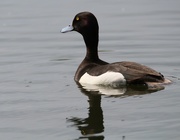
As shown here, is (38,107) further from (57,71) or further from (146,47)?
(146,47)

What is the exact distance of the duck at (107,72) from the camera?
38.3 feet

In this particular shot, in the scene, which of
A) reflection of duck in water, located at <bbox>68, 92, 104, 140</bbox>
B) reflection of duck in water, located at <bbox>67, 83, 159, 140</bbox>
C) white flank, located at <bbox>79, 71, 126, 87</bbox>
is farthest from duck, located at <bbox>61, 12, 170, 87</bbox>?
reflection of duck in water, located at <bbox>68, 92, 104, 140</bbox>

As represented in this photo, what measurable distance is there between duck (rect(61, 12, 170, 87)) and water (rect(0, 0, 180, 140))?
0.26m

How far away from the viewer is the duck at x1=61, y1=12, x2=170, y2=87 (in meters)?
11.7

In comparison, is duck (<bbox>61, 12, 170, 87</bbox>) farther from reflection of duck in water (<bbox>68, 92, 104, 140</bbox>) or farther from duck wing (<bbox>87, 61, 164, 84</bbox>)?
reflection of duck in water (<bbox>68, 92, 104, 140</bbox>)

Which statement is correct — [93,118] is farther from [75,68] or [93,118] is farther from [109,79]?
[75,68]

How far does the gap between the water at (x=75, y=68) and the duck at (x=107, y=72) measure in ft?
0.87

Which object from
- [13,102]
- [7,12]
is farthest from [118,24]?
[13,102]

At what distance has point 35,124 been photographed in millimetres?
9609

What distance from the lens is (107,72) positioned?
11961 mm

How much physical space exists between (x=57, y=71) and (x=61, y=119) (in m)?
3.42

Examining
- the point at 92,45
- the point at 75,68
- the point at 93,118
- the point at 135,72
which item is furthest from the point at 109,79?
the point at 93,118

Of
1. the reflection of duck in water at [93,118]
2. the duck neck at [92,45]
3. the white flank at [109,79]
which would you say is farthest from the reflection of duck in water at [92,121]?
the duck neck at [92,45]

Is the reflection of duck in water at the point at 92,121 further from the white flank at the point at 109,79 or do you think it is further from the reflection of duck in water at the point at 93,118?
the white flank at the point at 109,79
